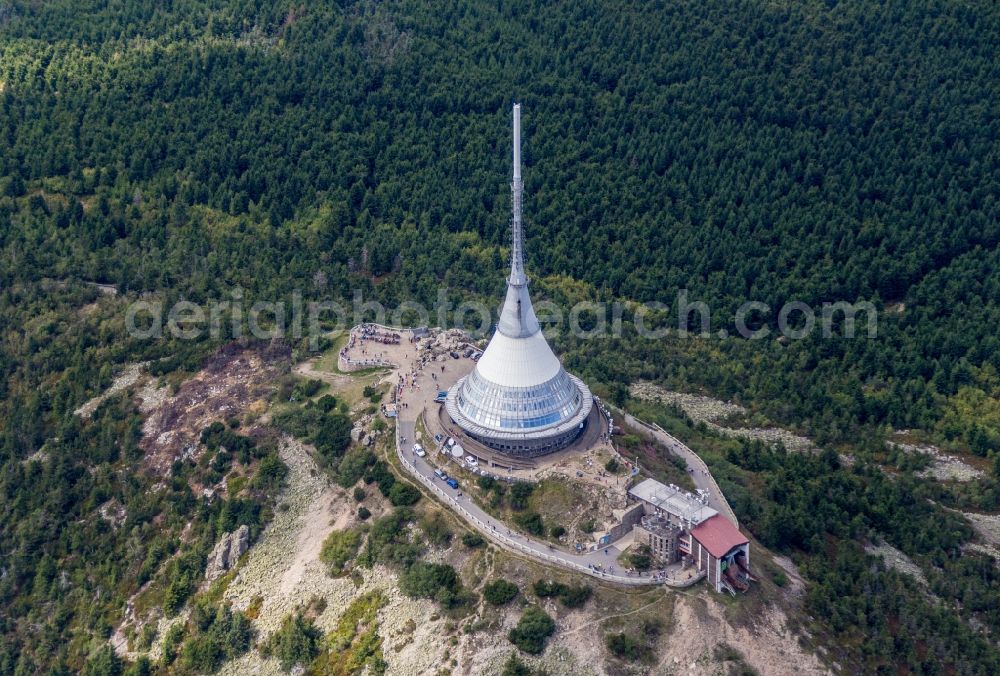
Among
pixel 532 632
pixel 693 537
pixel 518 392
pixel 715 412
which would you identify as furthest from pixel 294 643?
pixel 715 412

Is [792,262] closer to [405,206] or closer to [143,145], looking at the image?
[405,206]

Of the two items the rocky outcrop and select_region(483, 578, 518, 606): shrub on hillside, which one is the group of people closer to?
the rocky outcrop

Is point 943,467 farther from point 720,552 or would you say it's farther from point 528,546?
point 528,546

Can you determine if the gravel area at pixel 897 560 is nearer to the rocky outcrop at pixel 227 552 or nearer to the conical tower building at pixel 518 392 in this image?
the conical tower building at pixel 518 392

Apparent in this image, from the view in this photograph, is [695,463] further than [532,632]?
Yes

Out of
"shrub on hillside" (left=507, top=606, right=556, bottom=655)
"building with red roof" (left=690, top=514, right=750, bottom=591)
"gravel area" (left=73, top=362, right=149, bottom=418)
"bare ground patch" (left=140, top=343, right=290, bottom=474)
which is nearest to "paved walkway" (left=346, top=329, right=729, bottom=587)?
"building with red roof" (left=690, top=514, right=750, bottom=591)

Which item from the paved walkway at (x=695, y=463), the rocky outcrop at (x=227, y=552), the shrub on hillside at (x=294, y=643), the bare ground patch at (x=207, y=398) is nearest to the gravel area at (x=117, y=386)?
the bare ground patch at (x=207, y=398)
